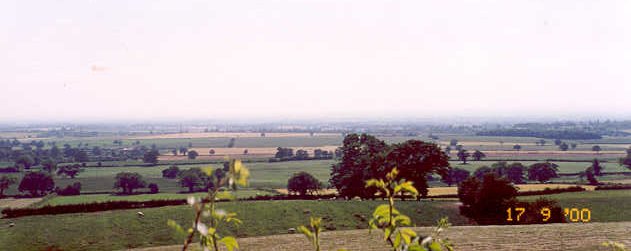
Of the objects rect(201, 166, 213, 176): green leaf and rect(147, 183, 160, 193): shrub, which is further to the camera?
rect(147, 183, 160, 193): shrub

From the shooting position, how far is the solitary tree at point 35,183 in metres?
83.8

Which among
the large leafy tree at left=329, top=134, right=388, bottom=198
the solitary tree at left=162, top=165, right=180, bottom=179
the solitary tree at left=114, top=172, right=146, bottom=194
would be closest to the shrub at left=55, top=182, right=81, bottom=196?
the solitary tree at left=114, top=172, right=146, bottom=194

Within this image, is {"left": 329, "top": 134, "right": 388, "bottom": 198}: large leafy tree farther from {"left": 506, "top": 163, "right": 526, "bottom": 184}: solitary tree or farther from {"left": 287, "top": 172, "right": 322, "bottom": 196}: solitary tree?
{"left": 506, "top": 163, "right": 526, "bottom": 184}: solitary tree

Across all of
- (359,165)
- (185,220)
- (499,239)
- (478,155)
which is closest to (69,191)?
(185,220)

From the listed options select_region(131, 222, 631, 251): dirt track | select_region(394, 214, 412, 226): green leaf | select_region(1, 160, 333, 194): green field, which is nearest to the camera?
select_region(394, 214, 412, 226): green leaf

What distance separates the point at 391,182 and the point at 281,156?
144m

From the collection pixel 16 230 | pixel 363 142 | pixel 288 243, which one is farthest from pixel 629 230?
pixel 16 230

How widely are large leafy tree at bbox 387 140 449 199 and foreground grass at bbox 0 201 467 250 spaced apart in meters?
4.60

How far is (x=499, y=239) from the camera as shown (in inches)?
1212

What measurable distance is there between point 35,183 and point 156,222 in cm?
5753

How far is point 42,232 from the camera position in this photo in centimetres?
3888

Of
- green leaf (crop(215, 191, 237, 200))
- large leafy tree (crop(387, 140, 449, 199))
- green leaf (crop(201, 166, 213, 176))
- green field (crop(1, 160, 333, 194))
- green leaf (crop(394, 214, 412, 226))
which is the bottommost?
green field (crop(1, 160, 333, 194))

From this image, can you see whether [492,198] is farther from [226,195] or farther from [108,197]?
[108,197]

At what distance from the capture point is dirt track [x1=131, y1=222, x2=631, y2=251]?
2869 cm
